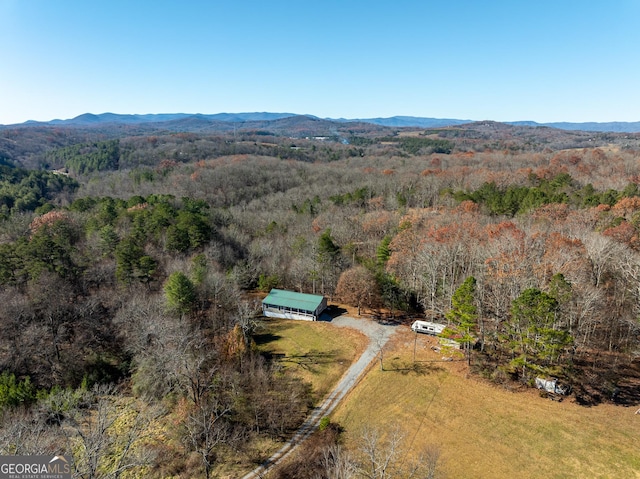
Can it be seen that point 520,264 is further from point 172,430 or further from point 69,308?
point 69,308

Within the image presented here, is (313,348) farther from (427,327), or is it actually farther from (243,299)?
(243,299)

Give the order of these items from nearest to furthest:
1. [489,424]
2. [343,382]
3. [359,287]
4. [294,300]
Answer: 1. [489,424]
2. [343,382]
3. [359,287]
4. [294,300]

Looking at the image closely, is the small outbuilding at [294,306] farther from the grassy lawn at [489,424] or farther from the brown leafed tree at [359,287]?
the grassy lawn at [489,424]

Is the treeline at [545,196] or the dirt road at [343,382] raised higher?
the treeline at [545,196]

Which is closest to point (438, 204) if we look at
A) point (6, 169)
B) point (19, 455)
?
point (19, 455)

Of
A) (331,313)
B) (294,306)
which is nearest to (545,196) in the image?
(331,313)

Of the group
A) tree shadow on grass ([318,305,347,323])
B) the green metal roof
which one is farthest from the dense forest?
the green metal roof

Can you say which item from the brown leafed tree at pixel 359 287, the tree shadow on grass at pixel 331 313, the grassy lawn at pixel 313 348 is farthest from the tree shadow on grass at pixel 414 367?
the tree shadow on grass at pixel 331 313
